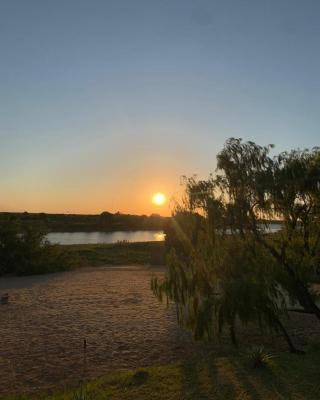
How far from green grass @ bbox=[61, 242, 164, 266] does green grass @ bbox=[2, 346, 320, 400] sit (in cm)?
2254

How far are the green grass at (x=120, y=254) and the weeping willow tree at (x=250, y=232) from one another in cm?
2029

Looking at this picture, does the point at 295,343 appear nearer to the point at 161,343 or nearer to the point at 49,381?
the point at 161,343

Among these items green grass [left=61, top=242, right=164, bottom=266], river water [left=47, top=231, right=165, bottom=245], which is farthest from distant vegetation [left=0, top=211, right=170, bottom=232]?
green grass [left=61, top=242, right=164, bottom=266]

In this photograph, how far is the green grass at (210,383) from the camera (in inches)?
298

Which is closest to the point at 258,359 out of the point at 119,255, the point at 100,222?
the point at 119,255

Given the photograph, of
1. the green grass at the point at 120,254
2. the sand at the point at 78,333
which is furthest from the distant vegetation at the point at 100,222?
the sand at the point at 78,333

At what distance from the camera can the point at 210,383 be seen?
809 centimetres

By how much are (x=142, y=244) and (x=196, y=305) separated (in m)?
34.1

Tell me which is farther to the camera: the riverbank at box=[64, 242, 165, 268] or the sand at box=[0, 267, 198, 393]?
the riverbank at box=[64, 242, 165, 268]

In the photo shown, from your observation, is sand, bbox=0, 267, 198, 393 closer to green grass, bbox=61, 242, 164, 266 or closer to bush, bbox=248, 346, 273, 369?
bush, bbox=248, 346, 273, 369

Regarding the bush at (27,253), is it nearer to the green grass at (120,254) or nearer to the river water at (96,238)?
the green grass at (120,254)

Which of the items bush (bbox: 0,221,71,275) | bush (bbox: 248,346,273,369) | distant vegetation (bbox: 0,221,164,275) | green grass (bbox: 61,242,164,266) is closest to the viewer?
bush (bbox: 248,346,273,369)

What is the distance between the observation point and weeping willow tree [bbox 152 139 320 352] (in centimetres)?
1082

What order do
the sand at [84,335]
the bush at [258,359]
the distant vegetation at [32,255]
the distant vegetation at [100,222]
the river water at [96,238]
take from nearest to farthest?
1. the bush at [258,359]
2. the sand at [84,335]
3. the distant vegetation at [32,255]
4. the river water at [96,238]
5. the distant vegetation at [100,222]
